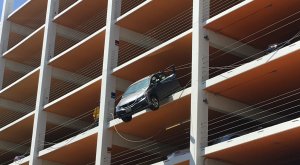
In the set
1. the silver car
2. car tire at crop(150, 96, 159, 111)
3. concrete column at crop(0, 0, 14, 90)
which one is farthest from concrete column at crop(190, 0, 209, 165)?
concrete column at crop(0, 0, 14, 90)

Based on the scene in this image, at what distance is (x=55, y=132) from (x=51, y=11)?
623 centimetres

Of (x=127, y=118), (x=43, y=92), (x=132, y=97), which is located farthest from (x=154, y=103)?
(x=43, y=92)

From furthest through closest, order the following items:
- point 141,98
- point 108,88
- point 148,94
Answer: point 108,88
point 141,98
point 148,94

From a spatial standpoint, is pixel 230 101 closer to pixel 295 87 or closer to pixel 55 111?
pixel 295 87

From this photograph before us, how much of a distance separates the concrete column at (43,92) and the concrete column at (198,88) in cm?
1007

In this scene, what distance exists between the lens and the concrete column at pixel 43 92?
2841 centimetres

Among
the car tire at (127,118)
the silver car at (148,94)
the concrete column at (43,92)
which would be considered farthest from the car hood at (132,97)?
the concrete column at (43,92)

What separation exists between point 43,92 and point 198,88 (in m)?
10.8

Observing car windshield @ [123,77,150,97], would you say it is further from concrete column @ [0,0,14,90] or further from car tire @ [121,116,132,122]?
concrete column @ [0,0,14,90]

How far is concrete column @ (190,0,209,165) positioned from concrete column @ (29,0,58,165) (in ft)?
33.0

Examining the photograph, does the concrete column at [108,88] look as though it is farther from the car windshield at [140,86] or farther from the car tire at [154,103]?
the car tire at [154,103]

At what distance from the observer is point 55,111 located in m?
29.4

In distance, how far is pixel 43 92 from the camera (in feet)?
96.9

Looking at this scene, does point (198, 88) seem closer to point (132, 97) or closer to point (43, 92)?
point (132, 97)
